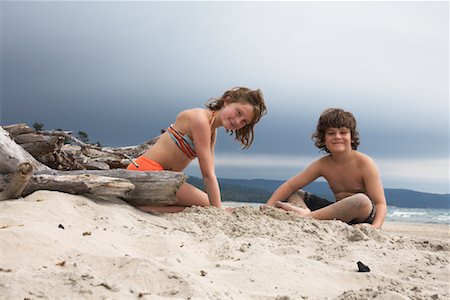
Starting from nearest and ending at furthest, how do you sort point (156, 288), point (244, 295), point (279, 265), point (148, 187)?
1. point (156, 288)
2. point (244, 295)
3. point (279, 265)
4. point (148, 187)

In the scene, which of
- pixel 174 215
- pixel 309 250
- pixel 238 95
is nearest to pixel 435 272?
pixel 309 250

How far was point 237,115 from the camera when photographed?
531cm

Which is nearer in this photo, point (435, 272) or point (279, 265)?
point (279, 265)

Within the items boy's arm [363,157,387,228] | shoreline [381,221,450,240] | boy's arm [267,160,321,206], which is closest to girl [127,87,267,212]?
boy's arm [267,160,321,206]

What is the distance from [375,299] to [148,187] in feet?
8.40

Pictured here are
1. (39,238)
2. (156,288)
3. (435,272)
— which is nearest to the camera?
(156,288)

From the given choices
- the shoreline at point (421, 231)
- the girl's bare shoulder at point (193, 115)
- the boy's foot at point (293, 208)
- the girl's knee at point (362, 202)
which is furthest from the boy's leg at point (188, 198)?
the shoreline at point (421, 231)

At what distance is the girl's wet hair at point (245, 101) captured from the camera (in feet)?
17.6

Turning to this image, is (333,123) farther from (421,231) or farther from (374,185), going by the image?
(421,231)

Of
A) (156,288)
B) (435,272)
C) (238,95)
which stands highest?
(238,95)

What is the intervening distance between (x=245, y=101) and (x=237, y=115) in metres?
0.18

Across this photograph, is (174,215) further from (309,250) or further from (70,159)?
(70,159)

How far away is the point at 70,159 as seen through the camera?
6137mm

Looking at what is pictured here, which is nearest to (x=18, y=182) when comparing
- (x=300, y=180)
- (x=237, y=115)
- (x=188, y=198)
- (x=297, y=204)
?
(x=188, y=198)
